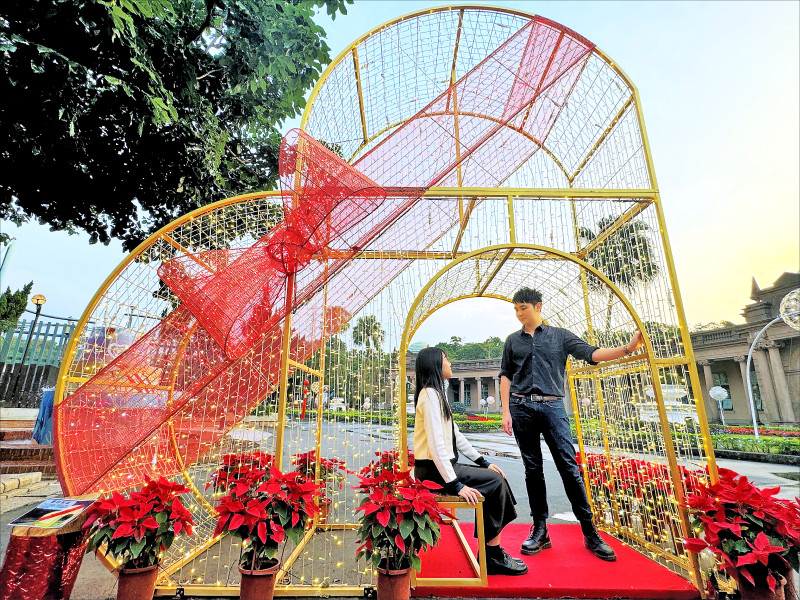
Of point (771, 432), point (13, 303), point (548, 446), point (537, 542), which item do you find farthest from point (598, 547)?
point (771, 432)

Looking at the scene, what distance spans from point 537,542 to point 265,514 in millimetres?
2188

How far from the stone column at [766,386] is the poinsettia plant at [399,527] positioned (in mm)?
27390

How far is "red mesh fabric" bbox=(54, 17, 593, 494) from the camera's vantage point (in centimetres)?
276

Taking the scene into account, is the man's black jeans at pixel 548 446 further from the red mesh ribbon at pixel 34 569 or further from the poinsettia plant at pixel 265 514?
the red mesh ribbon at pixel 34 569

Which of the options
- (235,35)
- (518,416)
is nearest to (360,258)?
(518,416)

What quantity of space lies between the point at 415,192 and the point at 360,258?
890 mm

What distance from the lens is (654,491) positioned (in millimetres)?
3125

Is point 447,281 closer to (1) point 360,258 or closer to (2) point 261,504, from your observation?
(1) point 360,258

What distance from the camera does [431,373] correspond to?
286 centimetres

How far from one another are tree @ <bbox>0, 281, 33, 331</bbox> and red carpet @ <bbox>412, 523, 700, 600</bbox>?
13.1m

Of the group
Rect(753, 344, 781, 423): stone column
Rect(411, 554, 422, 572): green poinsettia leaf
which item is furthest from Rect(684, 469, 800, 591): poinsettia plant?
Rect(753, 344, 781, 423): stone column

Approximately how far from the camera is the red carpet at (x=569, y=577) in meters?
2.52

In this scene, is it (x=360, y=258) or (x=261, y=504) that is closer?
(x=261, y=504)

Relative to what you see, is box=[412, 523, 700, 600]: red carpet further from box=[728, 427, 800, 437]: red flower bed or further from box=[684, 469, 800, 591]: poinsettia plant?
box=[728, 427, 800, 437]: red flower bed
